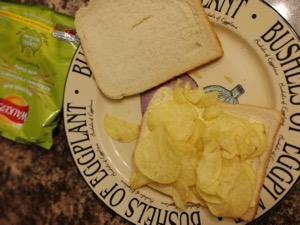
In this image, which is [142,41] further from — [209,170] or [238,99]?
[209,170]

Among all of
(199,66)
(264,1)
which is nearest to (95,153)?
(199,66)

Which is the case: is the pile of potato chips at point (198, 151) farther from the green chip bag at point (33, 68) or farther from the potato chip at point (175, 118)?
the green chip bag at point (33, 68)

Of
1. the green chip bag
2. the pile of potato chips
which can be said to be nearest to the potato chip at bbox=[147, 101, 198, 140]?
the pile of potato chips

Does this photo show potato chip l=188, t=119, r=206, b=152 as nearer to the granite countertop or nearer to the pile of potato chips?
the pile of potato chips

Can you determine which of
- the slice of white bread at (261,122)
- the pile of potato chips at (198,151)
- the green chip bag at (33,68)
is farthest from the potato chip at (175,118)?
the green chip bag at (33,68)

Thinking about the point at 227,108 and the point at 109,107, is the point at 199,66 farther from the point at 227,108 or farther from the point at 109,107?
the point at 109,107

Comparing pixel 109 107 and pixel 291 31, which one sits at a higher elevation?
pixel 291 31
